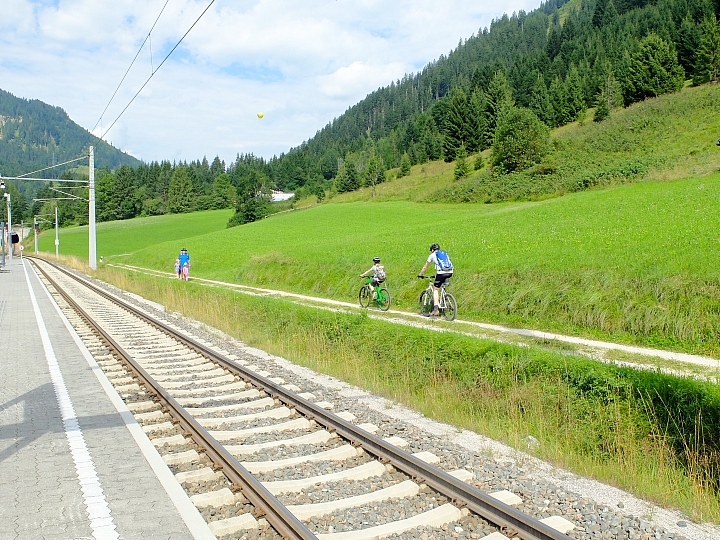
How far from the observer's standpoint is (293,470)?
6055mm

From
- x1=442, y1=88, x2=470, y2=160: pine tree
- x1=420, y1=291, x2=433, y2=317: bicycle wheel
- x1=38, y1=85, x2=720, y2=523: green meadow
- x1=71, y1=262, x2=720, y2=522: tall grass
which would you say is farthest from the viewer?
x1=442, y1=88, x2=470, y2=160: pine tree

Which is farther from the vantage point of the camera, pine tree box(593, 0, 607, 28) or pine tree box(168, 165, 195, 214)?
pine tree box(168, 165, 195, 214)

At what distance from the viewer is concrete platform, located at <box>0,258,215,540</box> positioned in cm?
480

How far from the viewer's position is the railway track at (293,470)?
4730 mm

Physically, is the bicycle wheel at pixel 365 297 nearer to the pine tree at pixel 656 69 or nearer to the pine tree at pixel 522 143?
the pine tree at pixel 522 143

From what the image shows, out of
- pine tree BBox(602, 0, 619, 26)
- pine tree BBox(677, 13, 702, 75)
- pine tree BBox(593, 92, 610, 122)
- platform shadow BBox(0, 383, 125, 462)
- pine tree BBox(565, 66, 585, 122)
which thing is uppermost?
pine tree BBox(602, 0, 619, 26)

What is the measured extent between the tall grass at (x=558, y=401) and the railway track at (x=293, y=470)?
1.49 m

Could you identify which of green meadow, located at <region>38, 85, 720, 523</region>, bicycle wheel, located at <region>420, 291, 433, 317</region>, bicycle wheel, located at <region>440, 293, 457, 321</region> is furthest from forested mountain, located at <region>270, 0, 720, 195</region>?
bicycle wheel, located at <region>440, 293, 457, 321</region>

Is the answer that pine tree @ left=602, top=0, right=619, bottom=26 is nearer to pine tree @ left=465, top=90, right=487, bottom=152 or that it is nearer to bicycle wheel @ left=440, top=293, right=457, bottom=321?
pine tree @ left=465, top=90, right=487, bottom=152

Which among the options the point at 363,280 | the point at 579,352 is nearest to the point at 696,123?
the point at 363,280

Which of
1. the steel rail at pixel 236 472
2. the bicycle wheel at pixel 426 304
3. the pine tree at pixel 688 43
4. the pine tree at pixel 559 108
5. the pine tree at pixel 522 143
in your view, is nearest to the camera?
the steel rail at pixel 236 472

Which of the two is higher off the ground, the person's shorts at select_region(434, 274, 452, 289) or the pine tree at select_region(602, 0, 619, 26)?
the pine tree at select_region(602, 0, 619, 26)

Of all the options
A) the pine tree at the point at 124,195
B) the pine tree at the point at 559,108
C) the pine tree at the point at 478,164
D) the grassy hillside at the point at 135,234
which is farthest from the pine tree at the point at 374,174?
the pine tree at the point at 124,195

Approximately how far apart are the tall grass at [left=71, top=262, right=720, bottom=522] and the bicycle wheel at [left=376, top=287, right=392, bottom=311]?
6757 millimetres
